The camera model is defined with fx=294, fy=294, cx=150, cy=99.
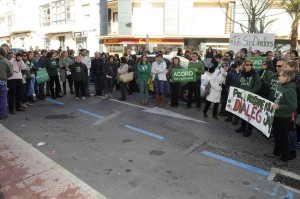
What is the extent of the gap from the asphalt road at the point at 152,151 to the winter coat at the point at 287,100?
0.98 m

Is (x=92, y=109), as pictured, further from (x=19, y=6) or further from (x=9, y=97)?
(x=19, y=6)

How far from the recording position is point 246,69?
6.90m

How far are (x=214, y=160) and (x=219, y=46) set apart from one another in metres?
22.0

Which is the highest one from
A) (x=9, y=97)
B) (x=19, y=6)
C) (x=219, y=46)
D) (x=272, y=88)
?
(x=19, y=6)

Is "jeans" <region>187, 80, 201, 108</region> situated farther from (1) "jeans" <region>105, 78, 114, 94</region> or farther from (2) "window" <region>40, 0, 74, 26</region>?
(2) "window" <region>40, 0, 74, 26</region>

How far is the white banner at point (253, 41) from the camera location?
460 inches

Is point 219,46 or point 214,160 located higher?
point 219,46

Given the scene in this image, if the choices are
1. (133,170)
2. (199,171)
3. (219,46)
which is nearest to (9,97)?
(133,170)

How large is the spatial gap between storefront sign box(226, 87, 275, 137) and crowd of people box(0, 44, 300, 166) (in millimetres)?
192

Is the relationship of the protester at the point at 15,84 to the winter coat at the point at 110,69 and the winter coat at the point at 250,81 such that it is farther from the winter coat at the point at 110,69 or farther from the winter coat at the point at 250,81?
the winter coat at the point at 250,81

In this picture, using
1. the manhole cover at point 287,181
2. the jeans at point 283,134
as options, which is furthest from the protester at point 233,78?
the manhole cover at point 287,181

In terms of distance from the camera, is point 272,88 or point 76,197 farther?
point 272,88

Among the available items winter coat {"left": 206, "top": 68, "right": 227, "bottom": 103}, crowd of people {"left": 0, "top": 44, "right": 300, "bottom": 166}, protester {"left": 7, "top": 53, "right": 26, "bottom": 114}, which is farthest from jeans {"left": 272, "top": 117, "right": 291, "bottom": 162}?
protester {"left": 7, "top": 53, "right": 26, "bottom": 114}

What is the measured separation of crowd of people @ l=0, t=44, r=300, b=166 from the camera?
5.37 meters
